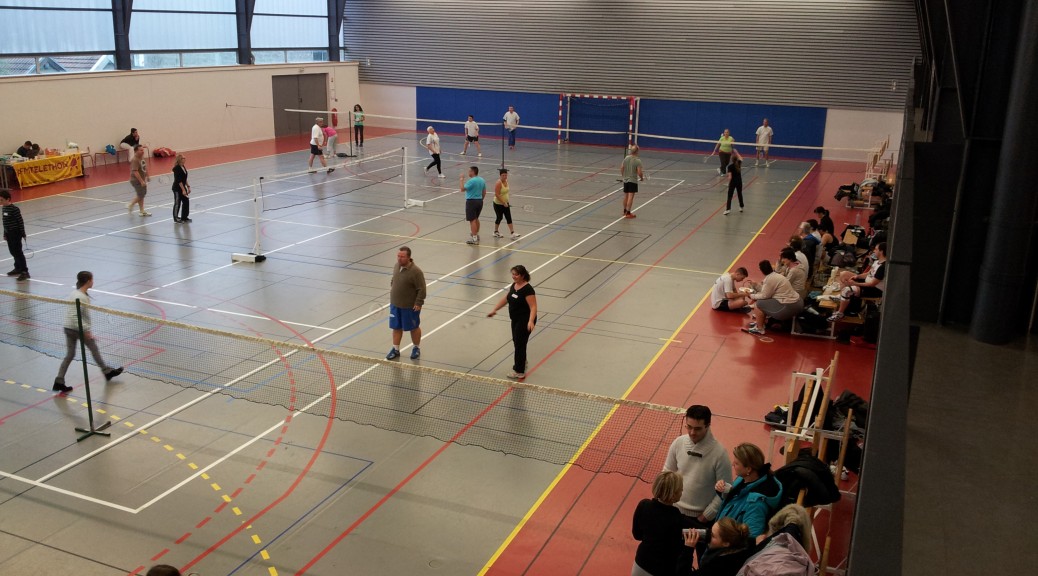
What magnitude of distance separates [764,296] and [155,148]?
90.6 feet

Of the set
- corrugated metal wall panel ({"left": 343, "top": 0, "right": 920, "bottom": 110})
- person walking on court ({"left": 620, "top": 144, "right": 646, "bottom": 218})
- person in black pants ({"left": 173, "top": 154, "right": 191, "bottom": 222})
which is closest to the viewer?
person in black pants ({"left": 173, "top": 154, "right": 191, "bottom": 222})

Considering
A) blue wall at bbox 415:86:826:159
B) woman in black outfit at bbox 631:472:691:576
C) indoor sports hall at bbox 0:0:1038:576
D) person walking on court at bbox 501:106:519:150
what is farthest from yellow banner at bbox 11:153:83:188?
woman in black outfit at bbox 631:472:691:576

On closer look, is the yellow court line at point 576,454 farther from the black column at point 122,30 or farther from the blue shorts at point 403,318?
the black column at point 122,30

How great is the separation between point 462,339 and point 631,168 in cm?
1114

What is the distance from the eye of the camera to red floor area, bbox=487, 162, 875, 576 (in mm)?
8047

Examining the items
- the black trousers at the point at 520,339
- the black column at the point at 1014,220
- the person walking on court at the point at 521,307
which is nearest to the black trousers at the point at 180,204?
the person walking on court at the point at 521,307

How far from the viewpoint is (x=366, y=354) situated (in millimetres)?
12961

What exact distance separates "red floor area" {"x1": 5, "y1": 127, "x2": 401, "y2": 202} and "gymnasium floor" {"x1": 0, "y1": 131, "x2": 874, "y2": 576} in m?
0.59

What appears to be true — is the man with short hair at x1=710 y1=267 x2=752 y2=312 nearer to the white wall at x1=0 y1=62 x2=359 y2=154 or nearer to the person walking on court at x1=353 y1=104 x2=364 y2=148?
the person walking on court at x1=353 y1=104 x2=364 y2=148

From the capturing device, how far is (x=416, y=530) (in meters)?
8.38

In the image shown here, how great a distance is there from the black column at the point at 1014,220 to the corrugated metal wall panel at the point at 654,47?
30.9m

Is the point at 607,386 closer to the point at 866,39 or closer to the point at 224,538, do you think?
the point at 224,538

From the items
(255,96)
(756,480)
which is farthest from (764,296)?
(255,96)

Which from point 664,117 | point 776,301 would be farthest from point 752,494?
point 664,117
